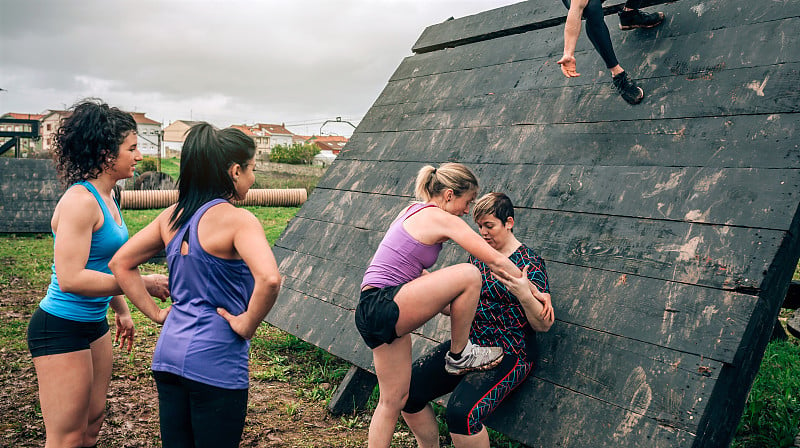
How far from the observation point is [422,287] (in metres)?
2.88

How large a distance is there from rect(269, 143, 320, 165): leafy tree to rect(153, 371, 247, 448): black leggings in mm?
36015

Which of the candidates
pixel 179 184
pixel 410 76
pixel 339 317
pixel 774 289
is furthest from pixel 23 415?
pixel 774 289

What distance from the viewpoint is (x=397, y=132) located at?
219 inches

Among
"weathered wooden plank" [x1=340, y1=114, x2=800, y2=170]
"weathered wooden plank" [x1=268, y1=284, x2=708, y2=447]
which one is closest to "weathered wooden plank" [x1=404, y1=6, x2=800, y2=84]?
"weathered wooden plank" [x1=340, y1=114, x2=800, y2=170]

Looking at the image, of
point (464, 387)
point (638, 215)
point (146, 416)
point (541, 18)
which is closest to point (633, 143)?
point (638, 215)

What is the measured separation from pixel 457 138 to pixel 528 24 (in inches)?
48.9

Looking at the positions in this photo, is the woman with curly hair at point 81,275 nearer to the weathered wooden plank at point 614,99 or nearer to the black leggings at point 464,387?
the black leggings at point 464,387

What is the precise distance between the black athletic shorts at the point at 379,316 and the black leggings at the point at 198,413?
856 millimetres

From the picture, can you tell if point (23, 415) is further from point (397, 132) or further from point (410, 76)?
point (410, 76)

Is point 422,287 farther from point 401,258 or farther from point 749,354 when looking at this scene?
point 749,354

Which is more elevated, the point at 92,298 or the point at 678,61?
the point at 678,61

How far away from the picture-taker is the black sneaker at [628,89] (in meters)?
3.71

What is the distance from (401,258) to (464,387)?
71cm

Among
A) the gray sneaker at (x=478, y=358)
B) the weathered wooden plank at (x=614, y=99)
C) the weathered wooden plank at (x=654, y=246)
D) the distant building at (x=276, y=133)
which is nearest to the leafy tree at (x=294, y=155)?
the weathered wooden plank at (x=614, y=99)
